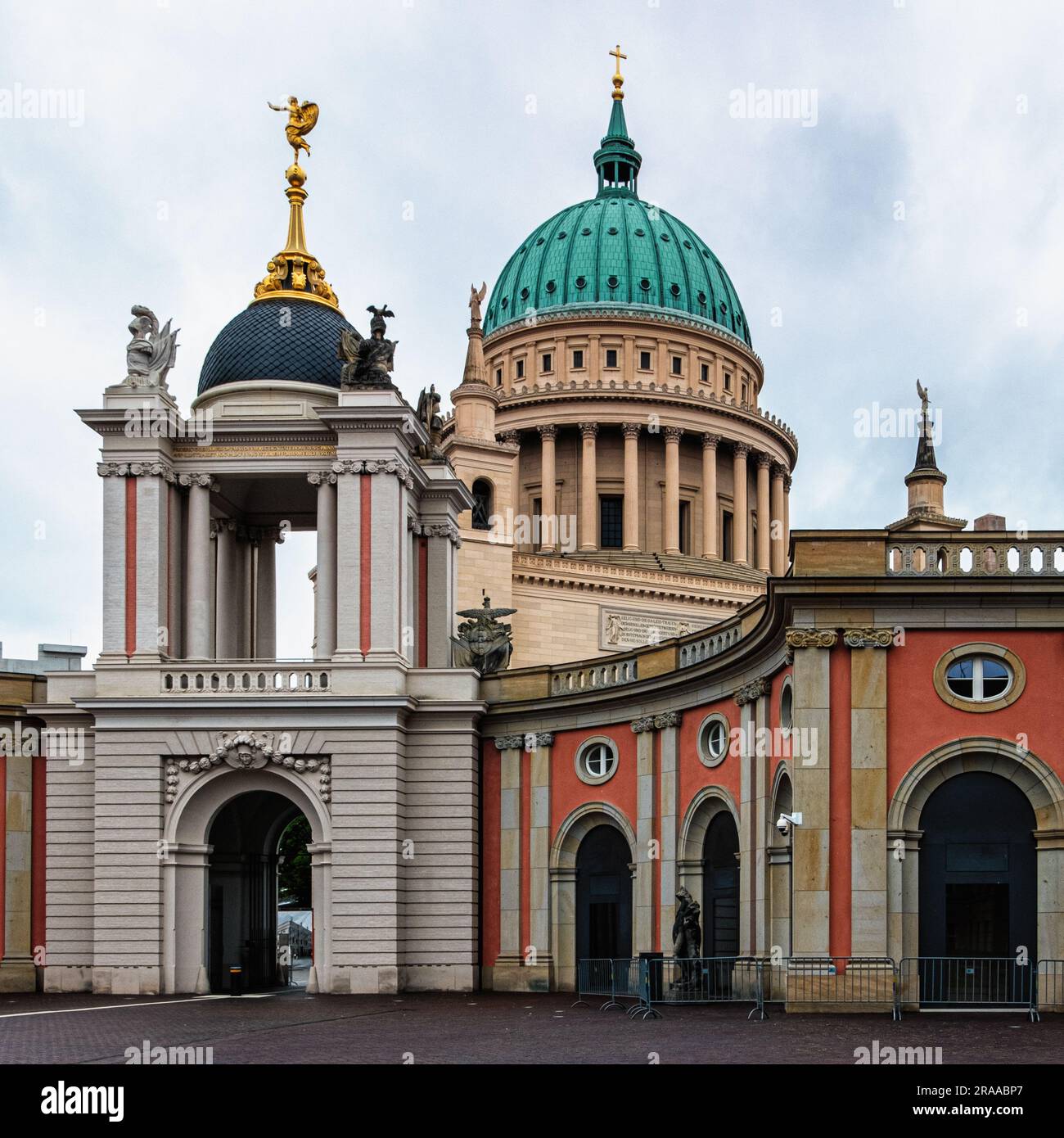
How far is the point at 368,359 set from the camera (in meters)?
46.3

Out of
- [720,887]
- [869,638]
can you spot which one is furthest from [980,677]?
[720,887]

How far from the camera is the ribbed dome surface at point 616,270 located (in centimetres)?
9794

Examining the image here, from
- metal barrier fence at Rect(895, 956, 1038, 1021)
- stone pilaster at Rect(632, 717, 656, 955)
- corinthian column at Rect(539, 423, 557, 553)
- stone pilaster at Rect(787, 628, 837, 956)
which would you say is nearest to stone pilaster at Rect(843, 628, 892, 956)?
stone pilaster at Rect(787, 628, 837, 956)

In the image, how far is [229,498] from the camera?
50469 mm

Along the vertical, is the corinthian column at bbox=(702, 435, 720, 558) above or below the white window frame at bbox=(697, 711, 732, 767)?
above

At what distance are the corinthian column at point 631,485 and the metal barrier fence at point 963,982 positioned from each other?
59.7 metres

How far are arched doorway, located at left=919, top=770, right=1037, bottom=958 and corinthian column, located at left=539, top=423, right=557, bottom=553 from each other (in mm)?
60592

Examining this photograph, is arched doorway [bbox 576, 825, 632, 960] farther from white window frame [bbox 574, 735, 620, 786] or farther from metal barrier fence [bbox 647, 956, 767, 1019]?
metal barrier fence [bbox 647, 956, 767, 1019]

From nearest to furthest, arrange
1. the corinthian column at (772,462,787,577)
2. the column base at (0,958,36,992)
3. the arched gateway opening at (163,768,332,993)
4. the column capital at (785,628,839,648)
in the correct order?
the column capital at (785,628,839,648), the arched gateway opening at (163,768,332,993), the column base at (0,958,36,992), the corinthian column at (772,462,787,577)

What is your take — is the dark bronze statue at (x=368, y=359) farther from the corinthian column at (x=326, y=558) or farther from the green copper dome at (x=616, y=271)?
the green copper dome at (x=616, y=271)

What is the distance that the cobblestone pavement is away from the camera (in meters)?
25.0

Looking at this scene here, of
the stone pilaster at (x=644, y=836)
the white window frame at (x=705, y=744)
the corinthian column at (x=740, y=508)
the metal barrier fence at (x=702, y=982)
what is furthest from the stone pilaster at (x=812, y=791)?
the corinthian column at (x=740, y=508)
